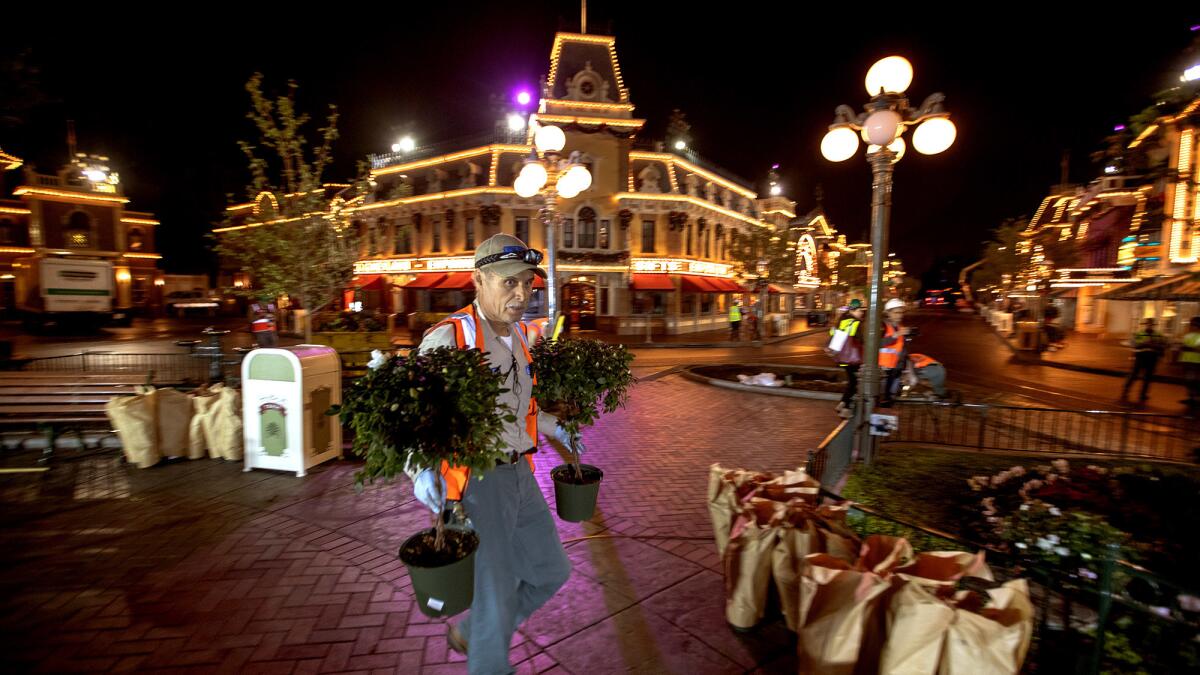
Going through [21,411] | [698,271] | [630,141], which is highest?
[630,141]

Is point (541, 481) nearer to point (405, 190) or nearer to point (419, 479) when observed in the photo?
point (419, 479)

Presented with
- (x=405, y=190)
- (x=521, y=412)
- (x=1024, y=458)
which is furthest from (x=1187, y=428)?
(x=405, y=190)

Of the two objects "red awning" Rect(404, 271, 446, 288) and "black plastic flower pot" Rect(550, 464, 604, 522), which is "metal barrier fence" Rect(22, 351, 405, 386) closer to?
"black plastic flower pot" Rect(550, 464, 604, 522)

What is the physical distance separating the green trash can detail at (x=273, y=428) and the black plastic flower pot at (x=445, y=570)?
4.20 metres

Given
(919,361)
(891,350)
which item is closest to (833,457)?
(891,350)

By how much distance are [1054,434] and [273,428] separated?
10685mm

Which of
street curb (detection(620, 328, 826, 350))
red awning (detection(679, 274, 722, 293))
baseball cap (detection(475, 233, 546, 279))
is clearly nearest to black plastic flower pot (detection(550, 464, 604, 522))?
baseball cap (detection(475, 233, 546, 279))

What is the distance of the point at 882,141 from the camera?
19.5 ft

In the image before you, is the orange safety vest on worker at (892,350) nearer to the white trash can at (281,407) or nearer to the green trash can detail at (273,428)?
the white trash can at (281,407)

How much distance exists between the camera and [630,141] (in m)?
28.5

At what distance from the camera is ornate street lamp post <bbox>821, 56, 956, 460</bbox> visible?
600 centimetres

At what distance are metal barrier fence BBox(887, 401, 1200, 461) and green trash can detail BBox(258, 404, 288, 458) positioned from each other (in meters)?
7.32

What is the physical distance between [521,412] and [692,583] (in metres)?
1.94

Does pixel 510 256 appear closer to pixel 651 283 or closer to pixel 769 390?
pixel 769 390
